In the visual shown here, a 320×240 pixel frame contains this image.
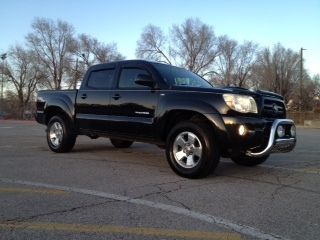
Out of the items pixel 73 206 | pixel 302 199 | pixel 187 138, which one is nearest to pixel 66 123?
pixel 187 138

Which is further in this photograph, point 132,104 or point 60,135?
point 60,135

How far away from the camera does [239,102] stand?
6918 millimetres

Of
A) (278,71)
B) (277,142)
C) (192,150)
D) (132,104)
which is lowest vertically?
(192,150)

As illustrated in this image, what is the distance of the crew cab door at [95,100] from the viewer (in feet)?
29.0

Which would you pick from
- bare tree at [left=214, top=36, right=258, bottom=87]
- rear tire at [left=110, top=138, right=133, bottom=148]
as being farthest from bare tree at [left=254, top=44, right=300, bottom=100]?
rear tire at [left=110, top=138, right=133, bottom=148]

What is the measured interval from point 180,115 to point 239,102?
3.61ft

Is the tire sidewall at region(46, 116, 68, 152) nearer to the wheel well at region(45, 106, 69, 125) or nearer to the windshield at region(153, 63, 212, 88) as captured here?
the wheel well at region(45, 106, 69, 125)

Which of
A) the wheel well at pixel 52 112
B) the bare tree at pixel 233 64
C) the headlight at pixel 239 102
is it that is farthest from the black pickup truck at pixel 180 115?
the bare tree at pixel 233 64

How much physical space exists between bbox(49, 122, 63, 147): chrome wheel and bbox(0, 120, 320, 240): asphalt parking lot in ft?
4.00

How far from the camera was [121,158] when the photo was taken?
9.46 m

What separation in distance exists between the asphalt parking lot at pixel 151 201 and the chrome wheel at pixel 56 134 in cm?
122

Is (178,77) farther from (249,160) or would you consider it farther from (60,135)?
(60,135)

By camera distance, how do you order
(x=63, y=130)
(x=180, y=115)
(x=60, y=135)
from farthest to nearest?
(x=60, y=135)
(x=63, y=130)
(x=180, y=115)

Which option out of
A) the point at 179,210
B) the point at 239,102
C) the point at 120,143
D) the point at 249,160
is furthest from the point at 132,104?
Result: the point at 120,143
